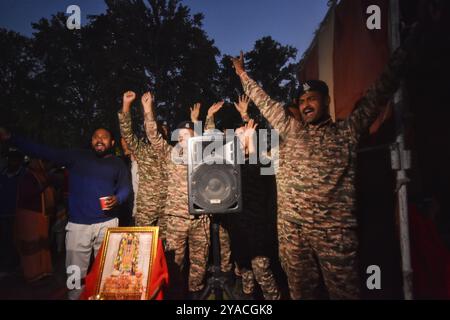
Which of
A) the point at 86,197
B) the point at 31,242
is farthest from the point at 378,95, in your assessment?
the point at 31,242

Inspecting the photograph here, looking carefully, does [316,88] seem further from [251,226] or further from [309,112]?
[251,226]

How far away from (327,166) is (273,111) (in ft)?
2.26

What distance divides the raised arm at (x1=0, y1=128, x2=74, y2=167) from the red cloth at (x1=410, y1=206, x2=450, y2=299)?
3.52m

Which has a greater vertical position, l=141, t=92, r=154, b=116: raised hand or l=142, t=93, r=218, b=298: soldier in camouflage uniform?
l=141, t=92, r=154, b=116: raised hand

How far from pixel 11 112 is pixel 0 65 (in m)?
4.46

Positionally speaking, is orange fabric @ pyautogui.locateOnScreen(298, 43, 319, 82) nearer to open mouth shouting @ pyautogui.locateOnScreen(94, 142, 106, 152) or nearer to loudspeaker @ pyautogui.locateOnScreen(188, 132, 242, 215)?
loudspeaker @ pyautogui.locateOnScreen(188, 132, 242, 215)

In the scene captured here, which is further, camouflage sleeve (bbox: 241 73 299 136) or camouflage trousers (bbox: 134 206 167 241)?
camouflage trousers (bbox: 134 206 167 241)

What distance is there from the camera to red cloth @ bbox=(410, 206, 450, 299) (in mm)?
2291

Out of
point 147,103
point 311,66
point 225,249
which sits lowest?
point 225,249

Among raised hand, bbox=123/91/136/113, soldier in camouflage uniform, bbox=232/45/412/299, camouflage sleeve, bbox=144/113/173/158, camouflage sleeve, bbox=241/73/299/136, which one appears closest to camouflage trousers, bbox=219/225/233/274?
soldier in camouflage uniform, bbox=232/45/412/299

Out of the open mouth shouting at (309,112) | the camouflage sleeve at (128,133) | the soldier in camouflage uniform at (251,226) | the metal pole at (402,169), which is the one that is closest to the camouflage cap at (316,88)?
the open mouth shouting at (309,112)

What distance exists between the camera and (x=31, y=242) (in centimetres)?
403

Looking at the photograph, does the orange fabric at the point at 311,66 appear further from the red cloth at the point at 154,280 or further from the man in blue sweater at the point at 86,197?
the red cloth at the point at 154,280
